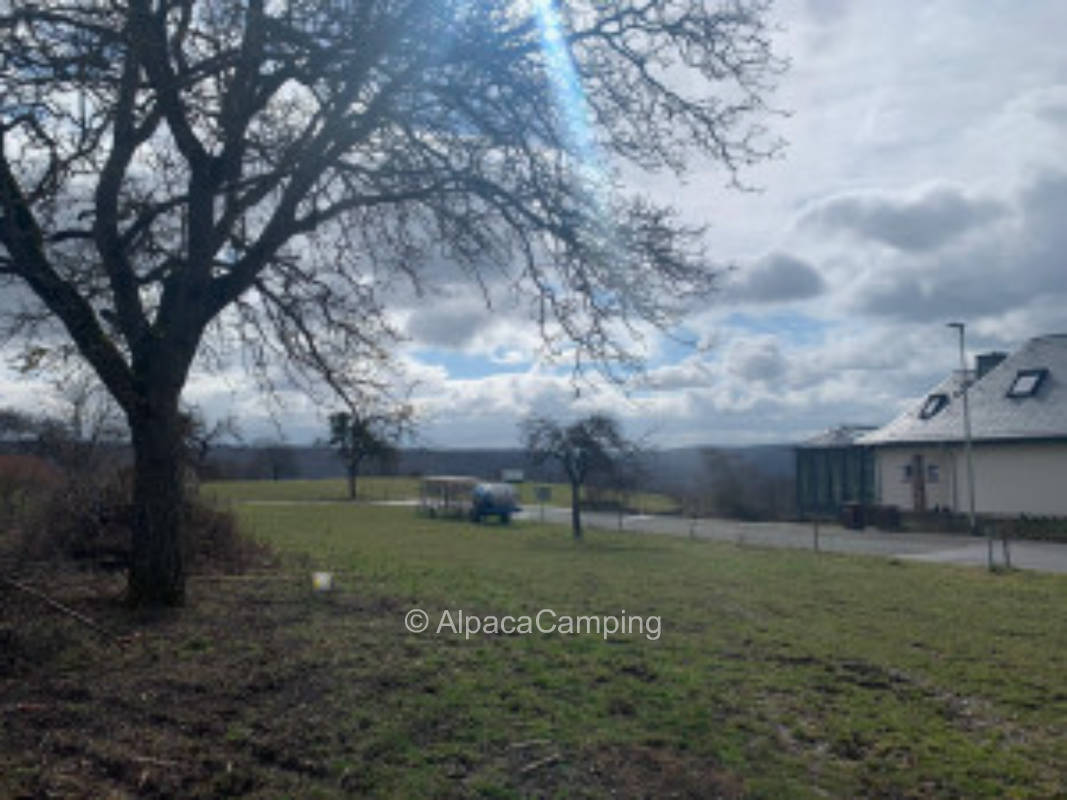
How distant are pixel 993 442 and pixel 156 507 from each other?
1267 inches

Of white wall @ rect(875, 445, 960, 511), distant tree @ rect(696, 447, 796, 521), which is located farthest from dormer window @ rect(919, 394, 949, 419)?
distant tree @ rect(696, 447, 796, 521)

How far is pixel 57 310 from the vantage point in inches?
335

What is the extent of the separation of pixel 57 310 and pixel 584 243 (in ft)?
15.6

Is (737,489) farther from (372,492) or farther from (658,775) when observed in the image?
(658,775)

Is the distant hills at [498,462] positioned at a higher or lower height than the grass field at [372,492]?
higher

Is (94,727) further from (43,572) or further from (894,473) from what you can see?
(894,473)

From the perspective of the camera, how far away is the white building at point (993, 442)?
108 ft

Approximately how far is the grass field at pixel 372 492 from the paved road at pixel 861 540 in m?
7.00

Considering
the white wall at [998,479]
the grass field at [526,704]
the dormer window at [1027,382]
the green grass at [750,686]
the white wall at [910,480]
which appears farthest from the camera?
the white wall at [910,480]

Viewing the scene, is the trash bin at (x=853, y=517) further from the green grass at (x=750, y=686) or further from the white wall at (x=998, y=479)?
the green grass at (x=750, y=686)

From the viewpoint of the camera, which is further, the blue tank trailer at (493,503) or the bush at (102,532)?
the blue tank trailer at (493,503)

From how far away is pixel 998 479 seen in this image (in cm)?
3428

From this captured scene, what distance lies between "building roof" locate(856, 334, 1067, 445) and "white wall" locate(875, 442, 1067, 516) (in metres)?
0.53

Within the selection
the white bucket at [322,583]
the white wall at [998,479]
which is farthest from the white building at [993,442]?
the white bucket at [322,583]
